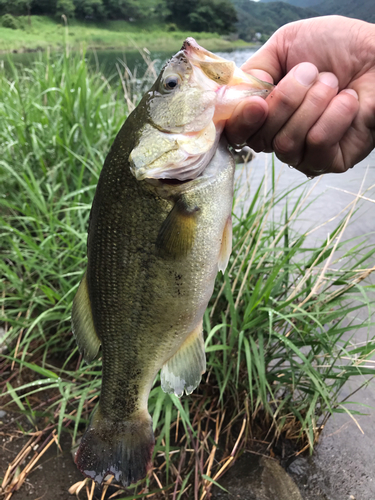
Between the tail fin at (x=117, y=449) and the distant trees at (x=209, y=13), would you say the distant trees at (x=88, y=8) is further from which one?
the tail fin at (x=117, y=449)

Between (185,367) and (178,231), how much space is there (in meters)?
0.64

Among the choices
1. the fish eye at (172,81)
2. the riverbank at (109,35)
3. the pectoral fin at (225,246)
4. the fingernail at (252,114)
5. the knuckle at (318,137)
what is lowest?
the riverbank at (109,35)

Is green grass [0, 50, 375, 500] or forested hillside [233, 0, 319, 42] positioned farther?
forested hillside [233, 0, 319, 42]

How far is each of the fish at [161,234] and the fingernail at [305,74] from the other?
12 cm

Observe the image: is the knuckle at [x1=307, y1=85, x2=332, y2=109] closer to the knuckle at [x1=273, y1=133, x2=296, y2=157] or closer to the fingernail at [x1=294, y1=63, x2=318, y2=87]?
the fingernail at [x1=294, y1=63, x2=318, y2=87]

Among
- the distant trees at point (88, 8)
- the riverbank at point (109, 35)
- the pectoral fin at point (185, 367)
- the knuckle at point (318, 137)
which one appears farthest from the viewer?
the distant trees at point (88, 8)

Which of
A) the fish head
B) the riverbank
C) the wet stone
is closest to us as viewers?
the fish head

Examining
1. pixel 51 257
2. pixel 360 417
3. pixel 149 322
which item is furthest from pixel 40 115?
pixel 360 417

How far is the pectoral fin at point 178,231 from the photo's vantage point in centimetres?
131

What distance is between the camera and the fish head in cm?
130

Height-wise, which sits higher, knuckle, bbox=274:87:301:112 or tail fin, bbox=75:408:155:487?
knuckle, bbox=274:87:301:112

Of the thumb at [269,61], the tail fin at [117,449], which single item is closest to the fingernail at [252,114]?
the thumb at [269,61]

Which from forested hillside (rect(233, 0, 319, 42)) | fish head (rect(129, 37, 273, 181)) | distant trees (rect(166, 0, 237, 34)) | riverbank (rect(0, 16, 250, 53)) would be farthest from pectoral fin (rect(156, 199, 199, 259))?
distant trees (rect(166, 0, 237, 34))

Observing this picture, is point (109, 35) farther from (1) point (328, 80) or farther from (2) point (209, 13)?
(1) point (328, 80)
